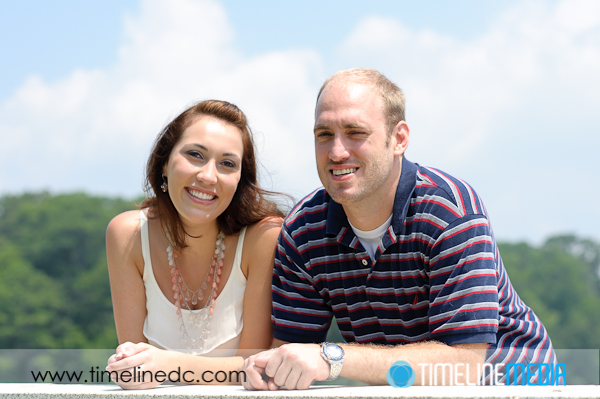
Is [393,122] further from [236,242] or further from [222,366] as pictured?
[222,366]

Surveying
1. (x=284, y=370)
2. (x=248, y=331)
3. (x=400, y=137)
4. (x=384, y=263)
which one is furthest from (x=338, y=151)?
(x=248, y=331)

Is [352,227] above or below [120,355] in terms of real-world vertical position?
above

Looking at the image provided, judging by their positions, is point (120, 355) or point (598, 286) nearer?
point (120, 355)

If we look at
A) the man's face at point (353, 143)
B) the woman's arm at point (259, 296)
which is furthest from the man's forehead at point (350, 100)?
the woman's arm at point (259, 296)

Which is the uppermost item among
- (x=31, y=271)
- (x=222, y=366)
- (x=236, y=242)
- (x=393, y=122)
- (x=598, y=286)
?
(x=393, y=122)

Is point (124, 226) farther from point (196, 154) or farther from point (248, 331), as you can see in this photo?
point (248, 331)

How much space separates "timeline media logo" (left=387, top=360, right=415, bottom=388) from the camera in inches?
107

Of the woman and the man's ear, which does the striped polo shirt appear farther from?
the woman

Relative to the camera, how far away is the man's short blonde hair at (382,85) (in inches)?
128

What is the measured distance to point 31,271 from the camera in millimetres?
49281

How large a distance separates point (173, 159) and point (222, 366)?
121cm

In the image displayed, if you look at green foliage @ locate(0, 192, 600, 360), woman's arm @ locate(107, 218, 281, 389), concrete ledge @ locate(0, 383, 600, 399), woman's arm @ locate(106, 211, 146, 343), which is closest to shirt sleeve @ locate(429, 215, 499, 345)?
concrete ledge @ locate(0, 383, 600, 399)

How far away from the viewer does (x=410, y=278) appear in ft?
10.4

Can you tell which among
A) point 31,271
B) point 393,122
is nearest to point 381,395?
point 393,122
